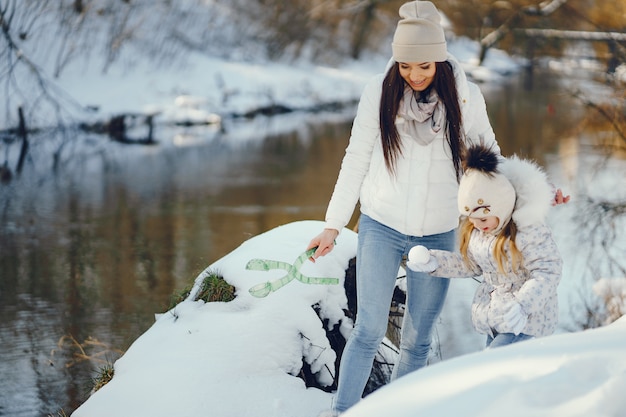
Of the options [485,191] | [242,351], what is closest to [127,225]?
[242,351]

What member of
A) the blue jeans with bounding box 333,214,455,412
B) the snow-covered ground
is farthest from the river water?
the snow-covered ground

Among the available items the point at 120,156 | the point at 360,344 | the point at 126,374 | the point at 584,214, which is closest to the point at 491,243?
the point at 360,344

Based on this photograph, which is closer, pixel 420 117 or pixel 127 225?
pixel 420 117

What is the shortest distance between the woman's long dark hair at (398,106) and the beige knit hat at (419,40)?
0.06 m

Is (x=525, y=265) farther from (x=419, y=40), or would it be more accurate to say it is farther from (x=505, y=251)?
(x=419, y=40)

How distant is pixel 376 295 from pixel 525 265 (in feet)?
1.72

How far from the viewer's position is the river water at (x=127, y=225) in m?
6.30

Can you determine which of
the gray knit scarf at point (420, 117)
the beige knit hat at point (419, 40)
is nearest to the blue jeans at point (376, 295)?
the gray knit scarf at point (420, 117)

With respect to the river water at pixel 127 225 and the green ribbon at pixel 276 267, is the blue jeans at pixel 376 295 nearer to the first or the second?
the green ribbon at pixel 276 267

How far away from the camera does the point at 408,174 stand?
3320 millimetres

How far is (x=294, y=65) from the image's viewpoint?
2717 centimetres

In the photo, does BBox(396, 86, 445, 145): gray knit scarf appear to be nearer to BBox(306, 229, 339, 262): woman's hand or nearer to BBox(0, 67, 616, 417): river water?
BBox(306, 229, 339, 262): woman's hand

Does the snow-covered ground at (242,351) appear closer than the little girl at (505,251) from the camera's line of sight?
No

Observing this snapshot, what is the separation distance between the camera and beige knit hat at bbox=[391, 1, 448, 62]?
10.5 feet
